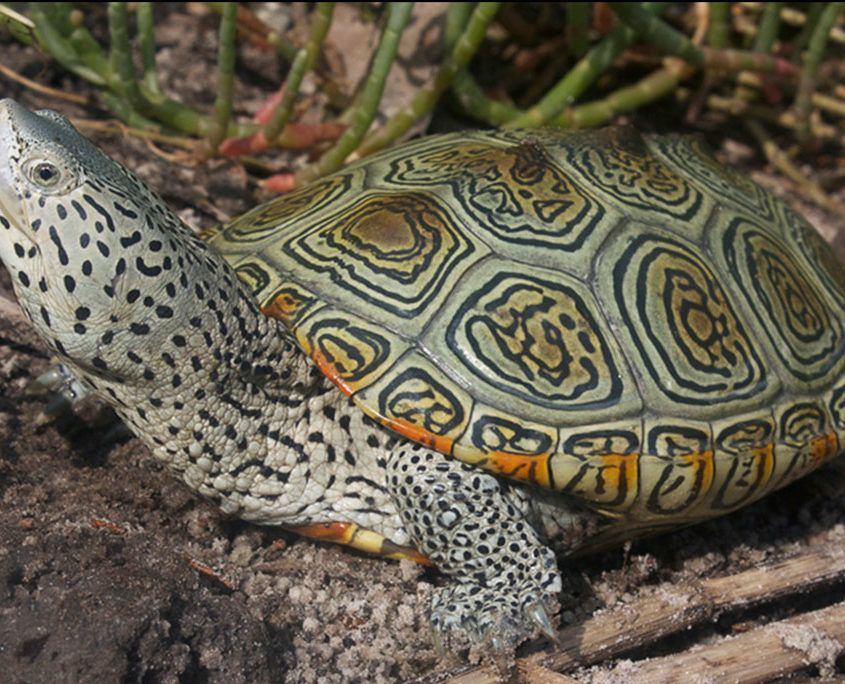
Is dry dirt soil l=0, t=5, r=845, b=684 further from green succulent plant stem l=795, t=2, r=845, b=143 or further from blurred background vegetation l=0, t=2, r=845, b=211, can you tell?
green succulent plant stem l=795, t=2, r=845, b=143

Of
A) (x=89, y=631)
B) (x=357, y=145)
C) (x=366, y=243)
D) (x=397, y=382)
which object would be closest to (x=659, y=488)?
(x=397, y=382)

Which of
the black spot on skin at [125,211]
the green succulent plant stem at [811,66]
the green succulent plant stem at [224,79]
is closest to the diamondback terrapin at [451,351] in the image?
the black spot on skin at [125,211]

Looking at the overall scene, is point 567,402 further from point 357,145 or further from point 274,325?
point 357,145

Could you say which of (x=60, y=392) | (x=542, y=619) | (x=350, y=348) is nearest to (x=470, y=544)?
(x=542, y=619)

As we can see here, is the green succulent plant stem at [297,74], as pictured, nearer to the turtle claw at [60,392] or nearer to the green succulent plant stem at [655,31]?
the green succulent plant stem at [655,31]

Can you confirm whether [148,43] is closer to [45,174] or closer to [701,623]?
[45,174]
